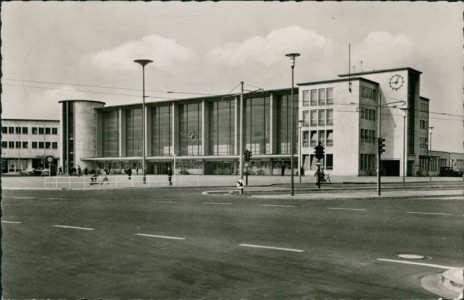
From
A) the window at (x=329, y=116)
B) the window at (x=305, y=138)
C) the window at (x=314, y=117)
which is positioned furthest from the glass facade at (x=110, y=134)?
the window at (x=329, y=116)

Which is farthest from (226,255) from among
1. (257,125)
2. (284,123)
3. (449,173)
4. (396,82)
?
(257,125)

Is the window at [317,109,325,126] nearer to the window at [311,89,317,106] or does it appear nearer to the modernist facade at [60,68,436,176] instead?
the modernist facade at [60,68,436,176]

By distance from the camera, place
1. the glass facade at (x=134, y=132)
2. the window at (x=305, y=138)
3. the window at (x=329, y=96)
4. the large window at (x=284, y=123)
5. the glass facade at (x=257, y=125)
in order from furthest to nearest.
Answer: the glass facade at (x=134, y=132)
the glass facade at (x=257, y=125)
the large window at (x=284, y=123)
the window at (x=305, y=138)
the window at (x=329, y=96)

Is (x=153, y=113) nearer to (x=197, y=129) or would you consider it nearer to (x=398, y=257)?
(x=197, y=129)

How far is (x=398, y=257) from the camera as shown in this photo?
8250 millimetres

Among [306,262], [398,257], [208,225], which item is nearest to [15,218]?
[208,225]

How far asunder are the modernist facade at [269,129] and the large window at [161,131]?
0.61ft

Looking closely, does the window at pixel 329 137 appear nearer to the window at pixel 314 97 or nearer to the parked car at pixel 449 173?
the window at pixel 314 97

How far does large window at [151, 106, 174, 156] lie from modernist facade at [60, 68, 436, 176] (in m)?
0.19

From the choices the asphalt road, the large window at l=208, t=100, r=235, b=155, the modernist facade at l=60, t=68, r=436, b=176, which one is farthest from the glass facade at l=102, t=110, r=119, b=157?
the asphalt road

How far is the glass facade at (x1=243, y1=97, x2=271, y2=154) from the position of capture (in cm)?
7875

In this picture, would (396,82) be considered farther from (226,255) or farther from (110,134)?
(226,255)

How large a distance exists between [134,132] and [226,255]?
294 feet

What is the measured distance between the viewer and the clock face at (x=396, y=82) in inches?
2743
